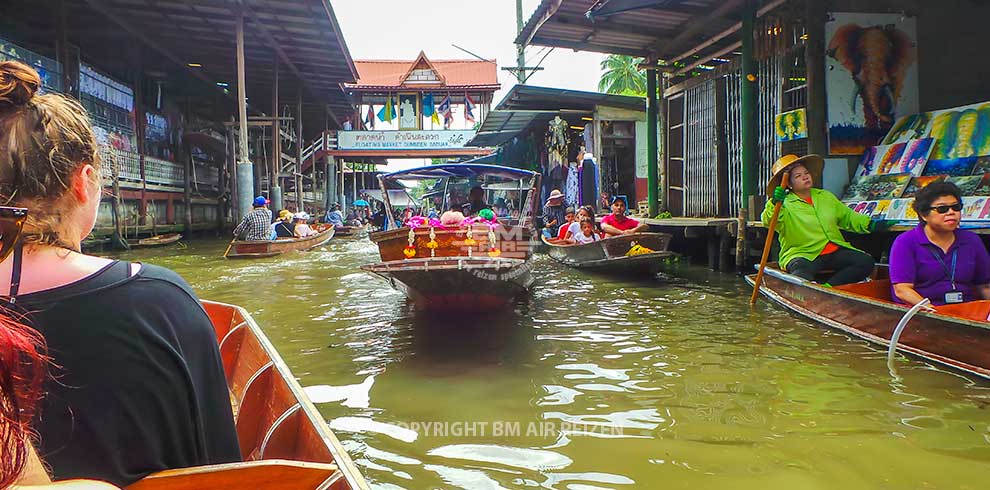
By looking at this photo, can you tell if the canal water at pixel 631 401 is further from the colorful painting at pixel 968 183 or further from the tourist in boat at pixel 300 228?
the tourist in boat at pixel 300 228

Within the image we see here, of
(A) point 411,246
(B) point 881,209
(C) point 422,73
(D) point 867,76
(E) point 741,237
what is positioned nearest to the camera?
(B) point 881,209

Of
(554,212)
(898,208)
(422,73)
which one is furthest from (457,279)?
(422,73)

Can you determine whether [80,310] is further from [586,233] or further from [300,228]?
[300,228]

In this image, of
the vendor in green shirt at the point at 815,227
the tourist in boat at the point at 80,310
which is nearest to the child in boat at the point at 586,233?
the vendor in green shirt at the point at 815,227

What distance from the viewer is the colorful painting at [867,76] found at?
25.4ft

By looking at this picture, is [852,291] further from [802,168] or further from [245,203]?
[245,203]

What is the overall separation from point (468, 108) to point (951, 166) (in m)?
24.0

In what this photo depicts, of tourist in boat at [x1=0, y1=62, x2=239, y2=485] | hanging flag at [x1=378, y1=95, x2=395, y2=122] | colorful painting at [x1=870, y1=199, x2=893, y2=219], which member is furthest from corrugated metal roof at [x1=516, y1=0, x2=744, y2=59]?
hanging flag at [x1=378, y1=95, x2=395, y2=122]

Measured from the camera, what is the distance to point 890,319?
4.54 metres

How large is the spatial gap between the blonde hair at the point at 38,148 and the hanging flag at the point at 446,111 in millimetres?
28693

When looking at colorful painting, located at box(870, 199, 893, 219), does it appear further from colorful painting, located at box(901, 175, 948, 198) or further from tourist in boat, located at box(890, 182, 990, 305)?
tourist in boat, located at box(890, 182, 990, 305)

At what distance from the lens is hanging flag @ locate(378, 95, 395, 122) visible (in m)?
29.6

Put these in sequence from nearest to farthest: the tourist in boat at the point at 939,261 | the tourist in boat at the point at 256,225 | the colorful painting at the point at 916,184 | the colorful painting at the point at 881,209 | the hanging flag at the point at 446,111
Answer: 1. the tourist in boat at the point at 939,261
2. the colorful painting at the point at 916,184
3. the colorful painting at the point at 881,209
4. the tourist in boat at the point at 256,225
5. the hanging flag at the point at 446,111

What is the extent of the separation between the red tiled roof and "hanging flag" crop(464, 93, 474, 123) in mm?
1088
